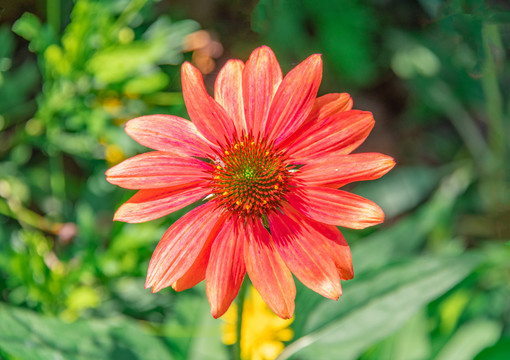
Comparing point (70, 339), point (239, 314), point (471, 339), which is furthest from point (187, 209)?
point (471, 339)

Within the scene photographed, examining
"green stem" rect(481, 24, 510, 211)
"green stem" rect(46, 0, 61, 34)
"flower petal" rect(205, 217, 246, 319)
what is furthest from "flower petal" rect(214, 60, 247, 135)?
"green stem" rect(481, 24, 510, 211)

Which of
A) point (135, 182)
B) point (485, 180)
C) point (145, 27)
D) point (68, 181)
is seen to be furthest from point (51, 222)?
point (485, 180)

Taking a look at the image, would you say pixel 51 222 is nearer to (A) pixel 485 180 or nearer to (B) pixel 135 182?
(B) pixel 135 182

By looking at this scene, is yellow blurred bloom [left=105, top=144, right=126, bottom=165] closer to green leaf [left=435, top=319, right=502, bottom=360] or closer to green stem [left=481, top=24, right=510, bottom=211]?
green leaf [left=435, top=319, right=502, bottom=360]

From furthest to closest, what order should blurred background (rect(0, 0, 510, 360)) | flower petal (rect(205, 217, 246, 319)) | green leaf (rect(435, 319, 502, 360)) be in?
1. green leaf (rect(435, 319, 502, 360))
2. blurred background (rect(0, 0, 510, 360))
3. flower petal (rect(205, 217, 246, 319))

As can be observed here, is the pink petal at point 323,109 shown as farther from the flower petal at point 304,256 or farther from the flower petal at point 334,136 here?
the flower petal at point 304,256

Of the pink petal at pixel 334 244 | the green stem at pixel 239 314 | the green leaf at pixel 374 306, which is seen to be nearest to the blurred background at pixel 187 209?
the green leaf at pixel 374 306
